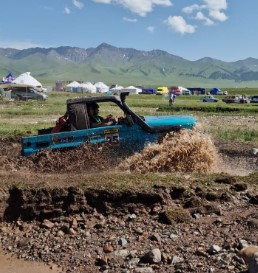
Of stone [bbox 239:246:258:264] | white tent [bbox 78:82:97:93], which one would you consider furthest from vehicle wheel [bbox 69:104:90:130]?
white tent [bbox 78:82:97:93]

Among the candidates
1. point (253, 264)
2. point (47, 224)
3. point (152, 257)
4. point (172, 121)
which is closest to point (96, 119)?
point (172, 121)

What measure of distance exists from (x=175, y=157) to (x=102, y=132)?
1.81 metres

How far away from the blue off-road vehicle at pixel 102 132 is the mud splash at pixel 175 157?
0.26 metres

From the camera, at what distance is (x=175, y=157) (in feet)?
35.3

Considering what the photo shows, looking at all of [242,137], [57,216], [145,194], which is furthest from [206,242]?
[242,137]

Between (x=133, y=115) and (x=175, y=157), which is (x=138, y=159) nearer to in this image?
(x=175, y=157)

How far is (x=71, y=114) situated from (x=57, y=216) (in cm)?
386

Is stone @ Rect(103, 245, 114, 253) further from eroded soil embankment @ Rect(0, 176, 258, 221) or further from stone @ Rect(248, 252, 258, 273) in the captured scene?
stone @ Rect(248, 252, 258, 273)

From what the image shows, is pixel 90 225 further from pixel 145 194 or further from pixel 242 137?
pixel 242 137

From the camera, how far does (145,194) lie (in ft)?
26.0

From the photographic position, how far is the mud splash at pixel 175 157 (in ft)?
35.1

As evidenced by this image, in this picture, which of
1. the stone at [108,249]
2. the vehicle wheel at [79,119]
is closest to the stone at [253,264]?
the stone at [108,249]

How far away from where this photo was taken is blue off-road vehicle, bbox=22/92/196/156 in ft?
35.7

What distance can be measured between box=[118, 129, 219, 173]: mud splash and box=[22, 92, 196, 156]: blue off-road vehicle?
0.26m
